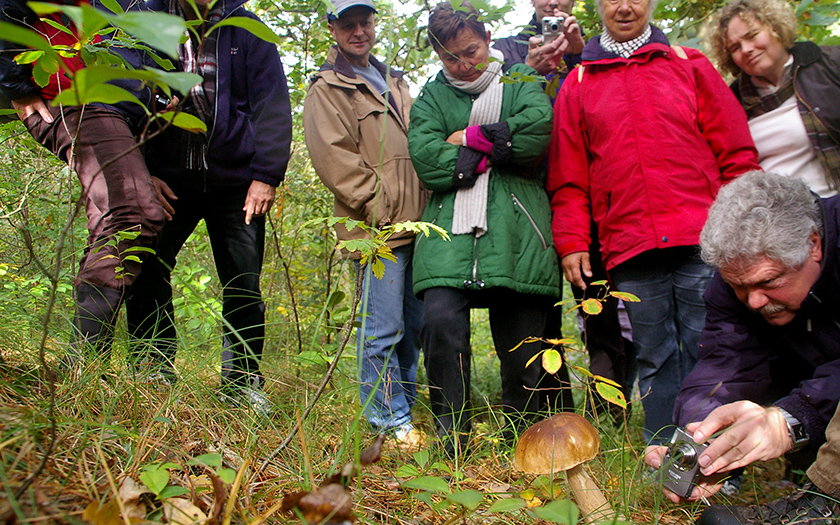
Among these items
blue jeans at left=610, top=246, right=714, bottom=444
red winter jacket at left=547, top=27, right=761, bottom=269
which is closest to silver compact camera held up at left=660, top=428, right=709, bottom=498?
blue jeans at left=610, top=246, right=714, bottom=444

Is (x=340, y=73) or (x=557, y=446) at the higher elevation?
(x=340, y=73)

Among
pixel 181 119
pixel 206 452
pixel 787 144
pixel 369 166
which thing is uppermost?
pixel 181 119

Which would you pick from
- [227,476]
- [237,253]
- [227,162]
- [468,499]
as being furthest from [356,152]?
[468,499]

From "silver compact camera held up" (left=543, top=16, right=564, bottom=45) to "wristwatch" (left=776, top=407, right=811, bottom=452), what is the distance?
210cm

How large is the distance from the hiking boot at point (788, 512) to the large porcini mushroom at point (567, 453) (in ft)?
1.11

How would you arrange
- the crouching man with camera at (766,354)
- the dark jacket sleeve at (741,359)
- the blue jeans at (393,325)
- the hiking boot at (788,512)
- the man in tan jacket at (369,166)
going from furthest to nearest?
the man in tan jacket at (369,166) → the blue jeans at (393,325) → the dark jacket sleeve at (741,359) → the crouching man with camera at (766,354) → the hiking boot at (788,512)

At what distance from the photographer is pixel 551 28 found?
2877 millimetres

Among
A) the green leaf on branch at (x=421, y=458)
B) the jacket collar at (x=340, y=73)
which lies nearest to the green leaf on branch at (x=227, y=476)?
the green leaf on branch at (x=421, y=458)

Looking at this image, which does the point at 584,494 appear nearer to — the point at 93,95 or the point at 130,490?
the point at 130,490

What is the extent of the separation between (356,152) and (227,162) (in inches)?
27.0

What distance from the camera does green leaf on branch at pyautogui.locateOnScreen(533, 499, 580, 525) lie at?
1.03 metres

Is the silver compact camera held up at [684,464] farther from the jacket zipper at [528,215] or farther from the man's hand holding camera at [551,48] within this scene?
the man's hand holding camera at [551,48]

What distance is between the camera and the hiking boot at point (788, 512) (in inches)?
58.6

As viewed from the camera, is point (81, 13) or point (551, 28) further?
point (551, 28)
